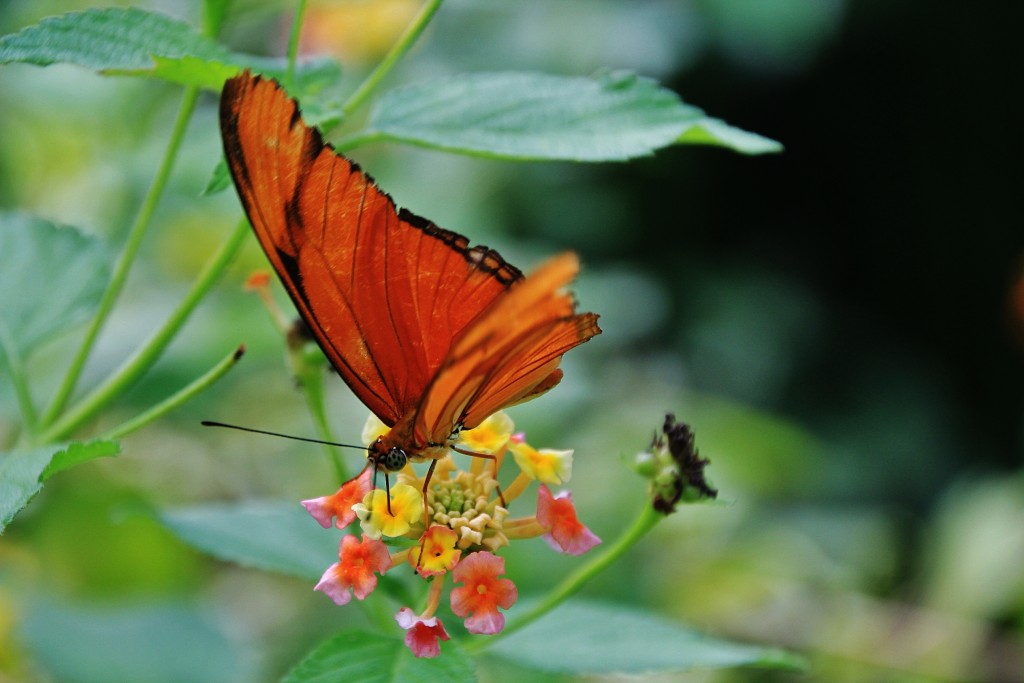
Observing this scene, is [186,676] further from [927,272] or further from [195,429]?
[927,272]

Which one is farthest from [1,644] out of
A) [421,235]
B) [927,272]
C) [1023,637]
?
[927,272]

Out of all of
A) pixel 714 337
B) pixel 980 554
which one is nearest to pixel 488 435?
pixel 980 554

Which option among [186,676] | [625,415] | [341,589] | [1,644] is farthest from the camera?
[625,415]

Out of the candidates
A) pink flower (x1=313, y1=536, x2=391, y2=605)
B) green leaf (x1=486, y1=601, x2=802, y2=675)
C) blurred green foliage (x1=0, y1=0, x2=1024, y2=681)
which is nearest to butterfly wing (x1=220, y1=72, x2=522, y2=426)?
pink flower (x1=313, y1=536, x2=391, y2=605)

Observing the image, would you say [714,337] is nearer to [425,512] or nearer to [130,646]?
[130,646]

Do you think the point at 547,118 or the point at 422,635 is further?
the point at 547,118

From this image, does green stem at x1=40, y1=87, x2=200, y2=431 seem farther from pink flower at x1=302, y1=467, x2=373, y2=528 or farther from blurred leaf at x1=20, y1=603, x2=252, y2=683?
blurred leaf at x1=20, y1=603, x2=252, y2=683
